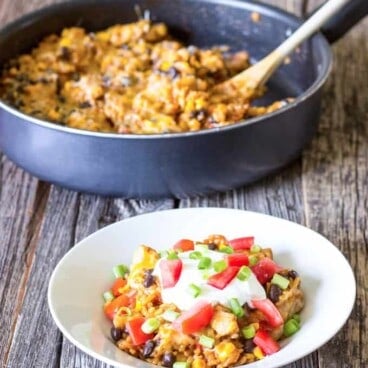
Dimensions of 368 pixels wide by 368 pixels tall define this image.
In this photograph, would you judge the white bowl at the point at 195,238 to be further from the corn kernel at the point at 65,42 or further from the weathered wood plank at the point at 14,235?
the corn kernel at the point at 65,42

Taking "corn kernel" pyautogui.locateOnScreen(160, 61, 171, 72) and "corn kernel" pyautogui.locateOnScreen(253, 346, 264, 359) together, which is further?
"corn kernel" pyautogui.locateOnScreen(160, 61, 171, 72)

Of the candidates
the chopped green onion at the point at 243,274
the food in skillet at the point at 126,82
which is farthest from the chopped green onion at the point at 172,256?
the food in skillet at the point at 126,82

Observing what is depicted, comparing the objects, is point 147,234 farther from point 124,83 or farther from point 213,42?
point 213,42

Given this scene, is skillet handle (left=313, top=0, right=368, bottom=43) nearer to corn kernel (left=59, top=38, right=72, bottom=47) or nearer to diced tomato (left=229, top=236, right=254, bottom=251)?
corn kernel (left=59, top=38, right=72, bottom=47)

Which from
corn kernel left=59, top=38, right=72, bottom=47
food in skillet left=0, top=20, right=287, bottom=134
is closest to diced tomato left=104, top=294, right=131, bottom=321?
food in skillet left=0, top=20, right=287, bottom=134

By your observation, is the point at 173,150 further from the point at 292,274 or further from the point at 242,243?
the point at 292,274

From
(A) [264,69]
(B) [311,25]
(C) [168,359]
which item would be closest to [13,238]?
(C) [168,359]
